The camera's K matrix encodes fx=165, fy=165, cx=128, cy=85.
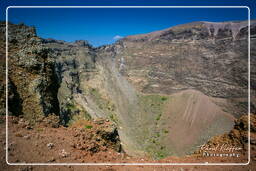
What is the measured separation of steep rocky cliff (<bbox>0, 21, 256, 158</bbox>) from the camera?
35531mm

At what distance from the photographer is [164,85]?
5409 centimetres

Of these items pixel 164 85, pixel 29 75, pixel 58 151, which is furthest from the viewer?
pixel 164 85

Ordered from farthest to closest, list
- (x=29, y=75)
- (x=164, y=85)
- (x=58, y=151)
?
1. (x=164, y=85)
2. (x=29, y=75)
3. (x=58, y=151)

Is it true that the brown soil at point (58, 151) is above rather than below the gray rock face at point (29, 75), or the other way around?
below

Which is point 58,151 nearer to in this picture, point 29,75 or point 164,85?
point 29,75

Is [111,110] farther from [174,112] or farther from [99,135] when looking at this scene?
[99,135]

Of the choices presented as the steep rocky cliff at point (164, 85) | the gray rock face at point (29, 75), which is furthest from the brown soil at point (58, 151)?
the steep rocky cliff at point (164, 85)

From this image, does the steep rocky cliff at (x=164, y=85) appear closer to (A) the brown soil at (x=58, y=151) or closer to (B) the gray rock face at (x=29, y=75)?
A: (B) the gray rock face at (x=29, y=75)

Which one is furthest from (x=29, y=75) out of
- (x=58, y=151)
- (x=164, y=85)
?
(x=164, y=85)

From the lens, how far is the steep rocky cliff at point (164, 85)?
3553 cm

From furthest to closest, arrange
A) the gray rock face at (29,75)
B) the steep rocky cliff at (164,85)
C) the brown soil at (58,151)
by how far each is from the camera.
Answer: the steep rocky cliff at (164,85) < the gray rock face at (29,75) < the brown soil at (58,151)

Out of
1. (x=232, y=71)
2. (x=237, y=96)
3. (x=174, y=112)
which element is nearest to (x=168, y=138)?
(x=174, y=112)

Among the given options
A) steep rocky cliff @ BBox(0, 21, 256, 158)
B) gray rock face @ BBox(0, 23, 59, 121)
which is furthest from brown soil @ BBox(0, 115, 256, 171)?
steep rocky cliff @ BBox(0, 21, 256, 158)

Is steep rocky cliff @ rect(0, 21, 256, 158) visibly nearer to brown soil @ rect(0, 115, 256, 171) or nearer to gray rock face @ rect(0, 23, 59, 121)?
gray rock face @ rect(0, 23, 59, 121)
